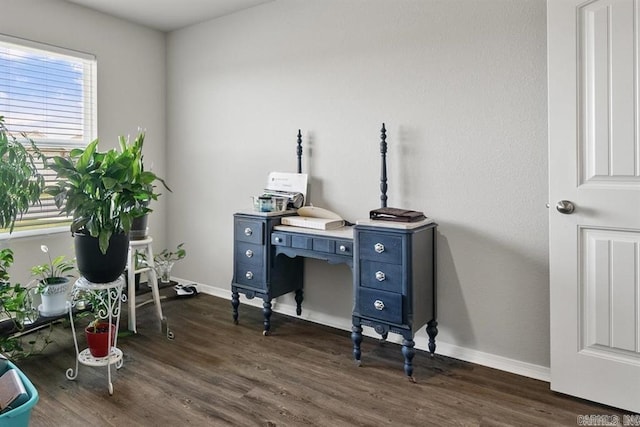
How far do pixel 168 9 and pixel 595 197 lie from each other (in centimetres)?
335

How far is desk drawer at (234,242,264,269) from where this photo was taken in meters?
2.89

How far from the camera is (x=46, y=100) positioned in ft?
10.5

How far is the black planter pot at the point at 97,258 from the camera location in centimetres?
214

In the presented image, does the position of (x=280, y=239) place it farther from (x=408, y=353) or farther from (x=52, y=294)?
(x=52, y=294)

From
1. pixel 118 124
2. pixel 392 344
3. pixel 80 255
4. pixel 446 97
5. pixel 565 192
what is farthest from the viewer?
pixel 118 124

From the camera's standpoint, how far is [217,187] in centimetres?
371

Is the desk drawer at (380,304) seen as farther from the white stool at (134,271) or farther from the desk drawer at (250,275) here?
the white stool at (134,271)

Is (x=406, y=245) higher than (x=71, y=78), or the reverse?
(x=71, y=78)

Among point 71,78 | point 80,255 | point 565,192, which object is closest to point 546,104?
point 565,192

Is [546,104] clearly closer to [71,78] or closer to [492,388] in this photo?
[492,388]

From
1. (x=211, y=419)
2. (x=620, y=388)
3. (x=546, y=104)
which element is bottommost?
(x=211, y=419)

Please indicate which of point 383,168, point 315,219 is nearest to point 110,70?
point 315,219

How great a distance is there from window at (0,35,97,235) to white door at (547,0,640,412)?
3155 mm

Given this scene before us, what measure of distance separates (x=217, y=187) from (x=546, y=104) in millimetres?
2617
